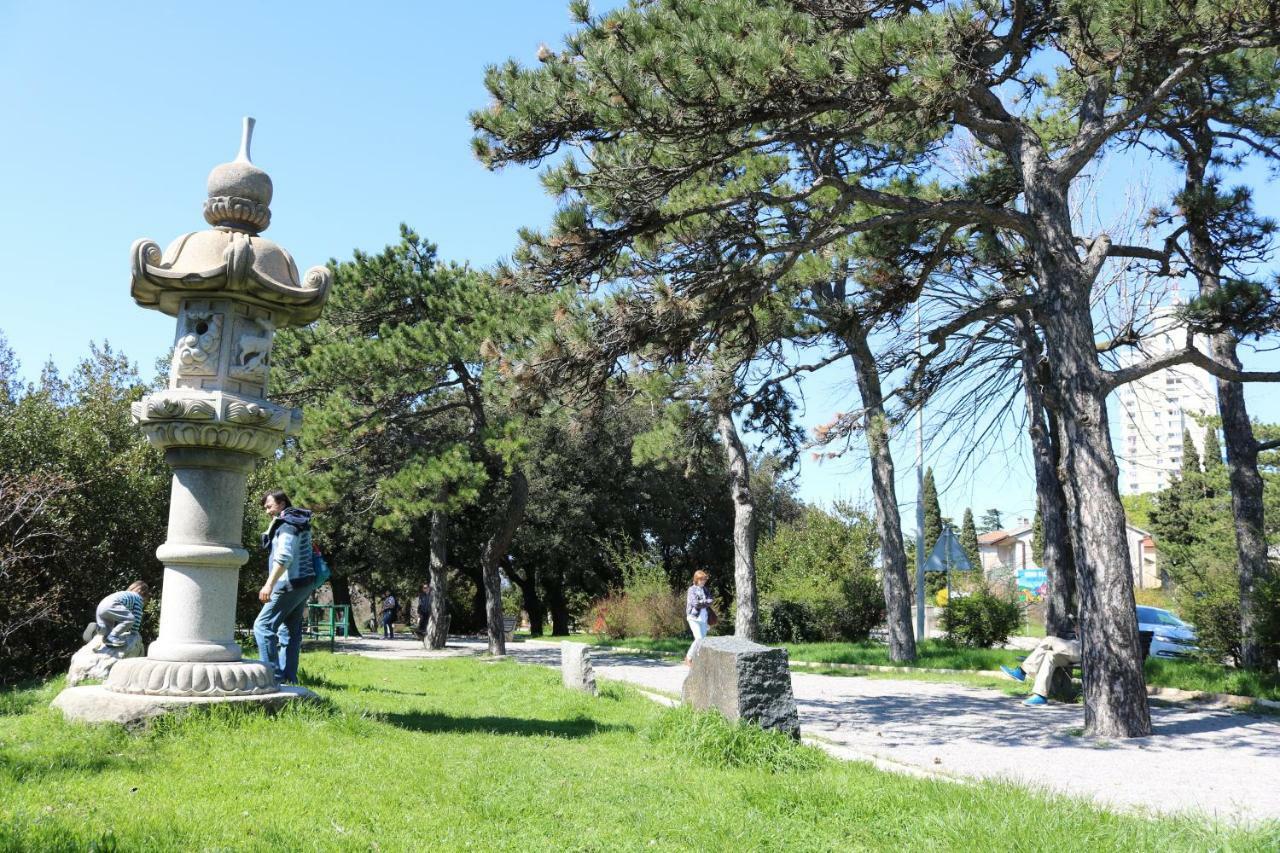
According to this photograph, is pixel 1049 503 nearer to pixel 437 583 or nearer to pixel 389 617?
pixel 437 583

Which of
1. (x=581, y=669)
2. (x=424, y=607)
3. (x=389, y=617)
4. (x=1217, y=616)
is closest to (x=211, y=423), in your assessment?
(x=581, y=669)

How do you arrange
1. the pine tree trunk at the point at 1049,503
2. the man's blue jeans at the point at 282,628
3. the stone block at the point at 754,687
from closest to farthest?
the stone block at the point at 754,687
the man's blue jeans at the point at 282,628
the pine tree trunk at the point at 1049,503

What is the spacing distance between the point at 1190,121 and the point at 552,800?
1102cm

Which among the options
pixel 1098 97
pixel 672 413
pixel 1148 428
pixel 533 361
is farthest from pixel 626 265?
pixel 1148 428

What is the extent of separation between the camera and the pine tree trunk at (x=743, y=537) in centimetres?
1725

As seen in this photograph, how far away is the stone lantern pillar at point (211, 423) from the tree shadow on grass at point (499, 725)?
1134 millimetres

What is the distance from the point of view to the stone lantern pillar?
6.01 m

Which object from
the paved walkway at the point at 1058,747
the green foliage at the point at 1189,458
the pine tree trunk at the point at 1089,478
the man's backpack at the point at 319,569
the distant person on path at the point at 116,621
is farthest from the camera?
the green foliage at the point at 1189,458

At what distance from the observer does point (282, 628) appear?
7.68 metres

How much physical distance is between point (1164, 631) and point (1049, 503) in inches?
348

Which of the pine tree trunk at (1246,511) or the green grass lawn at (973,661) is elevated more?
the pine tree trunk at (1246,511)

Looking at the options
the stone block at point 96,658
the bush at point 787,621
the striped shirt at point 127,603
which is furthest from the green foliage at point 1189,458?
the stone block at point 96,658

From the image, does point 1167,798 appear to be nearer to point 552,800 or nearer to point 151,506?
point 552,800

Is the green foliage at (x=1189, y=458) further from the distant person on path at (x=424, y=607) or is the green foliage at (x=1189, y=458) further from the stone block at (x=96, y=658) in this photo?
the stone block at (x=96, y=658)
